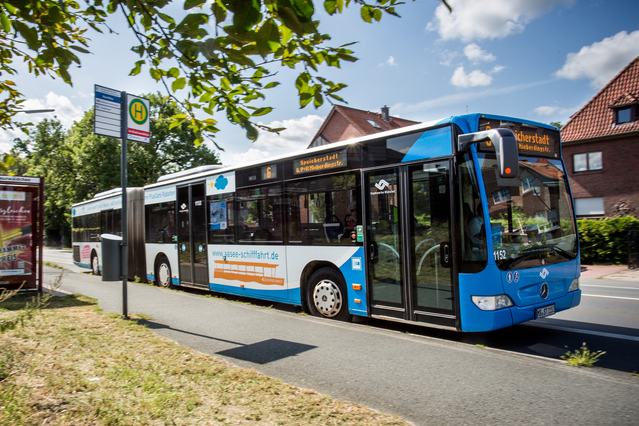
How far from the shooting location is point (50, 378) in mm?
4305

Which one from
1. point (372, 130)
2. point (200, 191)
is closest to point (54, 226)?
point (372, 130)

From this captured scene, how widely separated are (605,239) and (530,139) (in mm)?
13490

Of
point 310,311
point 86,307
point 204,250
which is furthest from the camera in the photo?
point 204,250

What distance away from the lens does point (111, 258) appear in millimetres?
7453

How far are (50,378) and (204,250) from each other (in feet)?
21.3

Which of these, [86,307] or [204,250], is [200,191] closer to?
[204,250]

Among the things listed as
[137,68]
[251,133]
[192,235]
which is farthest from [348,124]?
[251,133]

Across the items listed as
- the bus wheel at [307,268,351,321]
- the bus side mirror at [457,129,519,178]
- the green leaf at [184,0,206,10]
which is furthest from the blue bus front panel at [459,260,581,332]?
the green leaf at [184,0,206,10]

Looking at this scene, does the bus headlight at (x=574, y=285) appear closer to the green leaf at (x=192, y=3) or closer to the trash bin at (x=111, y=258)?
the green leaf at (x=192, y=3)

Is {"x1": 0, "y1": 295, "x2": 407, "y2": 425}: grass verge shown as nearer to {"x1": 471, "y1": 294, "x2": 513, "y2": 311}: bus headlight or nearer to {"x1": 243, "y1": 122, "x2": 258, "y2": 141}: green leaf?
{"x1": 243, "y1": 122, "x2": 258, "y2": 141}: green leaf

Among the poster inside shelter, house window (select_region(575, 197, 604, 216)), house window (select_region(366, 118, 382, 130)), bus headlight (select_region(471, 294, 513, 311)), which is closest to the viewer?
bus headlight (select_region(471, 294, 513, 311))

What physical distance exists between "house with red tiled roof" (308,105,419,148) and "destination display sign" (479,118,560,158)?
1223 inches

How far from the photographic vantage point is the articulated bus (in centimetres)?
556

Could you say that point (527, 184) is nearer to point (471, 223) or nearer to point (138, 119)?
point (471, 223)
